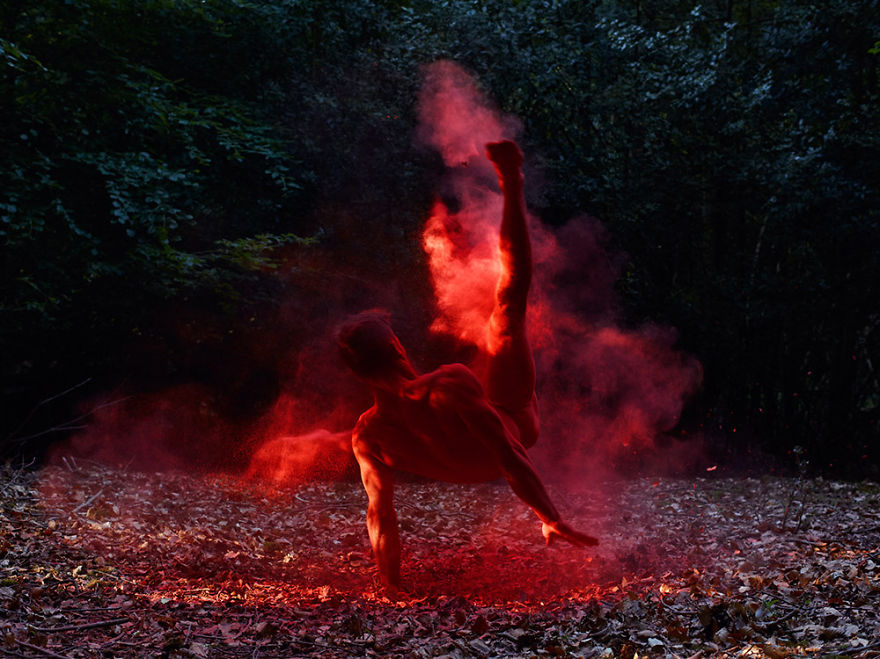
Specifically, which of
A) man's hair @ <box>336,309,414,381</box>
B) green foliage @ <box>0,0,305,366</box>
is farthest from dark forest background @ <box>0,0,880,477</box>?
man's hair @ <box>336,309,414,381</box>

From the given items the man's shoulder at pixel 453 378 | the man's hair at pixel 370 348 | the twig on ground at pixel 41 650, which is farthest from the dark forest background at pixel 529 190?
the twig on ground at pixel 41 650

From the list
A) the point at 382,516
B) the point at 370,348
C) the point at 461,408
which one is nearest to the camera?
the point at 461,408

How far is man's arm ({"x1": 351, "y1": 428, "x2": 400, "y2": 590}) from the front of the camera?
205 inches

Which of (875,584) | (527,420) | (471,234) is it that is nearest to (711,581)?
(875,584)

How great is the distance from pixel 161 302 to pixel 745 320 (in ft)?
28.6

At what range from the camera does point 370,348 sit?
4738 mm

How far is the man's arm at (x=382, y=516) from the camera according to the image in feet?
17.1

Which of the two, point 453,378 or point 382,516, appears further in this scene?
point 382,516

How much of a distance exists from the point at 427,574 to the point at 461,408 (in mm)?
2116

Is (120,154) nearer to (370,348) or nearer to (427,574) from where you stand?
(370,348)

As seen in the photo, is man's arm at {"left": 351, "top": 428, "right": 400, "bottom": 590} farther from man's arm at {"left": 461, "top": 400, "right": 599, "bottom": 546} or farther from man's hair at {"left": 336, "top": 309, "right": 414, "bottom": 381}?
man's arm at {"left": 461, "top": 400, "right": 599, "bottom": 546}

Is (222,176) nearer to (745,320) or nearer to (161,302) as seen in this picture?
(161,302)

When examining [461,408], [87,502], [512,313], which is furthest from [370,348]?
[87,502]

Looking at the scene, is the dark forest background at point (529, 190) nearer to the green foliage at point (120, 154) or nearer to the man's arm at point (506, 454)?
the green foliage at point (120, 154)
